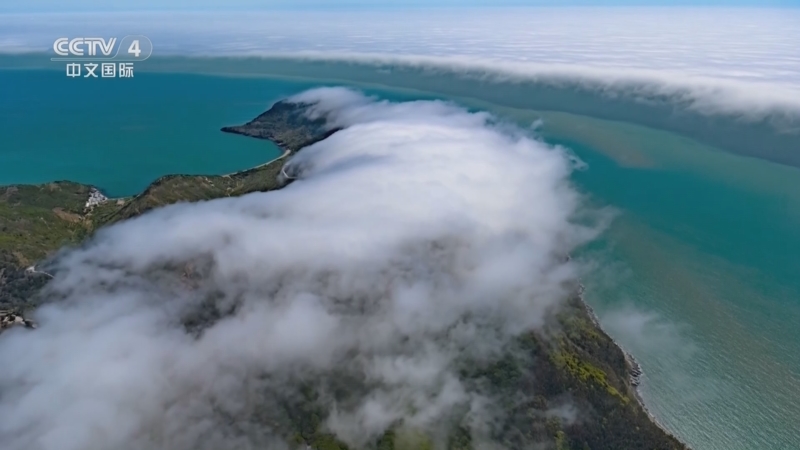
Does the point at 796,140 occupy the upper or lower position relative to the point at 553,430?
upper

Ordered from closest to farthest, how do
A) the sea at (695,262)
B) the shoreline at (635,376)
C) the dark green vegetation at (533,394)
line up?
the shoreline at (635,376) < the dark green vegetation at (533,394) < the sea at (695,262)

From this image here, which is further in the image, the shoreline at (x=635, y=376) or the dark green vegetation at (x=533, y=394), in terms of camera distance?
the dark green vegetation at (x=533, y=394)

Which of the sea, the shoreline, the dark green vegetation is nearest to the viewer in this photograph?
the shoreline

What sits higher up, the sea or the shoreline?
the sea

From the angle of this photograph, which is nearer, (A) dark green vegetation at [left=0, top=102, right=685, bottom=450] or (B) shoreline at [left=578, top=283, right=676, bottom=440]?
(B) shoreline at [left=578, top=283, right=676, bottom=440]

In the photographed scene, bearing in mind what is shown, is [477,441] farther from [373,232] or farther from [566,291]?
[373,232]

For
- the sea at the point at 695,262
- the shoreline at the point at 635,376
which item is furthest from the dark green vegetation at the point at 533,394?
Answer: the sea at the point at 695,262

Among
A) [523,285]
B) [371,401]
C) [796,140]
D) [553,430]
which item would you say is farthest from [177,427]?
[796,140]

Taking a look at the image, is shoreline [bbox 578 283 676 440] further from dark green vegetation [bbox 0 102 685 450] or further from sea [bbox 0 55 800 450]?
sea [bbox 0 55 800 450]

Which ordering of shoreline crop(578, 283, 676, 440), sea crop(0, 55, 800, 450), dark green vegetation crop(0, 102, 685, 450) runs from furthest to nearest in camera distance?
1. sea crop(0, 55, 800, 450)
2. dark green vegetation crop(0, 102, 685, 450)
3. shoreline crop(578, 283, 676, 440)

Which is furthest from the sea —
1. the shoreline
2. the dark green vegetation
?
the dark green vegetation

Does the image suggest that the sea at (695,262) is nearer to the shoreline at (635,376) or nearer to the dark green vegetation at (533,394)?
the shoreline at (635,376)
